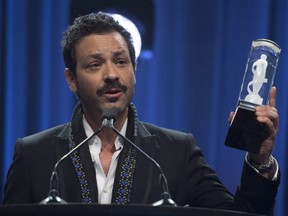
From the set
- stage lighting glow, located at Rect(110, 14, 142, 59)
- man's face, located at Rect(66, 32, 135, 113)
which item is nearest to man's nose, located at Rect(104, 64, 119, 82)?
man's face, located at Rect(66, 32, 135, 113)

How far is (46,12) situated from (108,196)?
1.02 meters

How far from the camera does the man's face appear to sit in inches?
75.2

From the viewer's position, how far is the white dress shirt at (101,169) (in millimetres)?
1879

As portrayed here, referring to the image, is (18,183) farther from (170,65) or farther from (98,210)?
(170,65)

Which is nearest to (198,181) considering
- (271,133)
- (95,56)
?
(271,133)

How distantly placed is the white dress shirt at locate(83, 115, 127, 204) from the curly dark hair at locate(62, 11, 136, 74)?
224 mm

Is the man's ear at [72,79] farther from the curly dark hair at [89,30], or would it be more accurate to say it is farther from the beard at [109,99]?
the beard at [109,99]

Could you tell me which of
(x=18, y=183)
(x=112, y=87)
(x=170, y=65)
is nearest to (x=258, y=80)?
(x=112, y=87)

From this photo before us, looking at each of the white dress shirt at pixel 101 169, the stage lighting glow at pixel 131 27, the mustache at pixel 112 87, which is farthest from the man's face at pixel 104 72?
the stage lighting glow at pixel 131 27

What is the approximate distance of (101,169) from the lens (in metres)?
1.92

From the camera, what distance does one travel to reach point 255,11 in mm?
2566

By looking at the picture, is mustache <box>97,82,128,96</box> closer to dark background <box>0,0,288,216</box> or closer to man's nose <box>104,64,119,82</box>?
man's nose <box>104,64,119,82</box>

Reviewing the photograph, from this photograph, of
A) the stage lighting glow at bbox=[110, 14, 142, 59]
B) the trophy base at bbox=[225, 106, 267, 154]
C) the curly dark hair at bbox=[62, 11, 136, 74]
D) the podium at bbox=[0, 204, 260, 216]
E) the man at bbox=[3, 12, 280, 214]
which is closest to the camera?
the podium at bbox=[0, 204, 260, 216]

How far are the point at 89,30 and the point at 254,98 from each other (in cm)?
59
